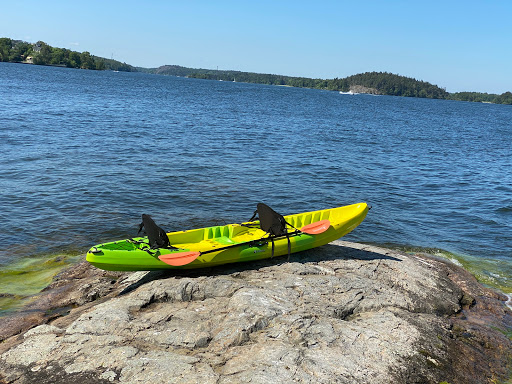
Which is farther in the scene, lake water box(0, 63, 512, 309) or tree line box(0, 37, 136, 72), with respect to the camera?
tree line box(0, 37, 136, 72)

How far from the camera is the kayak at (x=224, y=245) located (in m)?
9.13

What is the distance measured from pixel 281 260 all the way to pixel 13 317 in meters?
5.90

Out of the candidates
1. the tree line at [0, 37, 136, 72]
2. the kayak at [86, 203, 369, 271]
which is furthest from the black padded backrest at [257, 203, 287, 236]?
the tree line at [0, 37, 136, 72]

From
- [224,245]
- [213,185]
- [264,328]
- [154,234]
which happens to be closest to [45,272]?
[154,234]

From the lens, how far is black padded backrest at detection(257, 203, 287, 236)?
10621 millimetres

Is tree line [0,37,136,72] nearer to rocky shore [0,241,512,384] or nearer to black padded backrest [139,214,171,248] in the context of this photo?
black padded backrest [139,214,171,248]

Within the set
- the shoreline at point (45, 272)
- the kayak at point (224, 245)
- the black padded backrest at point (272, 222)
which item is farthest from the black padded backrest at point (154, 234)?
the shoreline at point (45, 272)

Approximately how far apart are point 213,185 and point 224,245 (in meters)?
10.7

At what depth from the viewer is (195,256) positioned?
9375mm

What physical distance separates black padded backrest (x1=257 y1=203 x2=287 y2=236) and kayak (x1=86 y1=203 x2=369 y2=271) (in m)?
0.12

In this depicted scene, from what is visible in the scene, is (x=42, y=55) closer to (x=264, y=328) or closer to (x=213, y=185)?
(x=213, y=185)

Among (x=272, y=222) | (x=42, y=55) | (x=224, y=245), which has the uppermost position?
(x=42, y=55)

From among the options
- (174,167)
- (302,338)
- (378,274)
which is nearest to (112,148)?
(174,167)

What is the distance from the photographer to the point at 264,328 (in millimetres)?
7180
